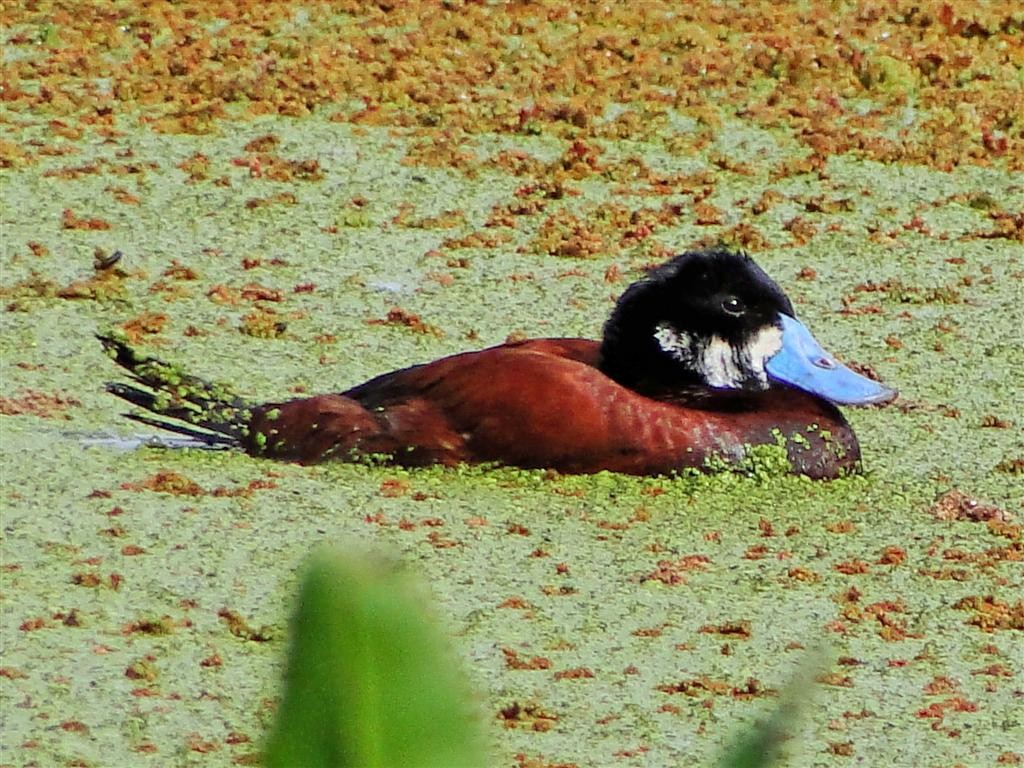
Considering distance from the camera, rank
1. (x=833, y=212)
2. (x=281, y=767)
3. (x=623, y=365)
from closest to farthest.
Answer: (x=281, y=767) < (x=623, y=365) < (x=833, y=212)

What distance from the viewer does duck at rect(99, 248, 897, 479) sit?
3.41 m

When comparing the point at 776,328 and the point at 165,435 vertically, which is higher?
the point at 776,328

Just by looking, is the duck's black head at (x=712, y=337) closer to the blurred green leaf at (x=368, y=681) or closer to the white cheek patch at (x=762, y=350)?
the white cheek patch at (x=762, y=350)

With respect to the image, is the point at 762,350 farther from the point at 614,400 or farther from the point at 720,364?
the point at 614,400

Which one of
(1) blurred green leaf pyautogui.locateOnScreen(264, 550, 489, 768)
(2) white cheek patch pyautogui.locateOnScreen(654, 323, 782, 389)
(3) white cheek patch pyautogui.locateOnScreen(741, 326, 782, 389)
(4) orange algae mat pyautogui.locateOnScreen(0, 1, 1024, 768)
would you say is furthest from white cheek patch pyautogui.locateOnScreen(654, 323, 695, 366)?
(1) blurred green leaf pyautogui.locateOnScreen(264, 550, 489, 768)

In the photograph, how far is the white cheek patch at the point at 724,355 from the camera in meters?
3.66

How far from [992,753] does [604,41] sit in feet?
12.8

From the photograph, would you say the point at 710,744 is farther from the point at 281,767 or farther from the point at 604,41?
the point at 604,41

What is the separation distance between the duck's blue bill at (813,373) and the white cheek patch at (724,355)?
0.9 inches

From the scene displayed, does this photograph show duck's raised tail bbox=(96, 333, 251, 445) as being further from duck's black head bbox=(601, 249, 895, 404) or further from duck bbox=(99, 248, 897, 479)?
duck's black head bbox=(601, 249, 895, 404)

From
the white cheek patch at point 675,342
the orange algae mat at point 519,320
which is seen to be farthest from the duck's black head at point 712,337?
the orange algae mat at point 519,320

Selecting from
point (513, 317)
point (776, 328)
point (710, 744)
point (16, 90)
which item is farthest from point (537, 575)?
point (16, 90)

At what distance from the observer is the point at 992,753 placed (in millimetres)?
2447

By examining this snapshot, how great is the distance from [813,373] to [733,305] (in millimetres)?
209
